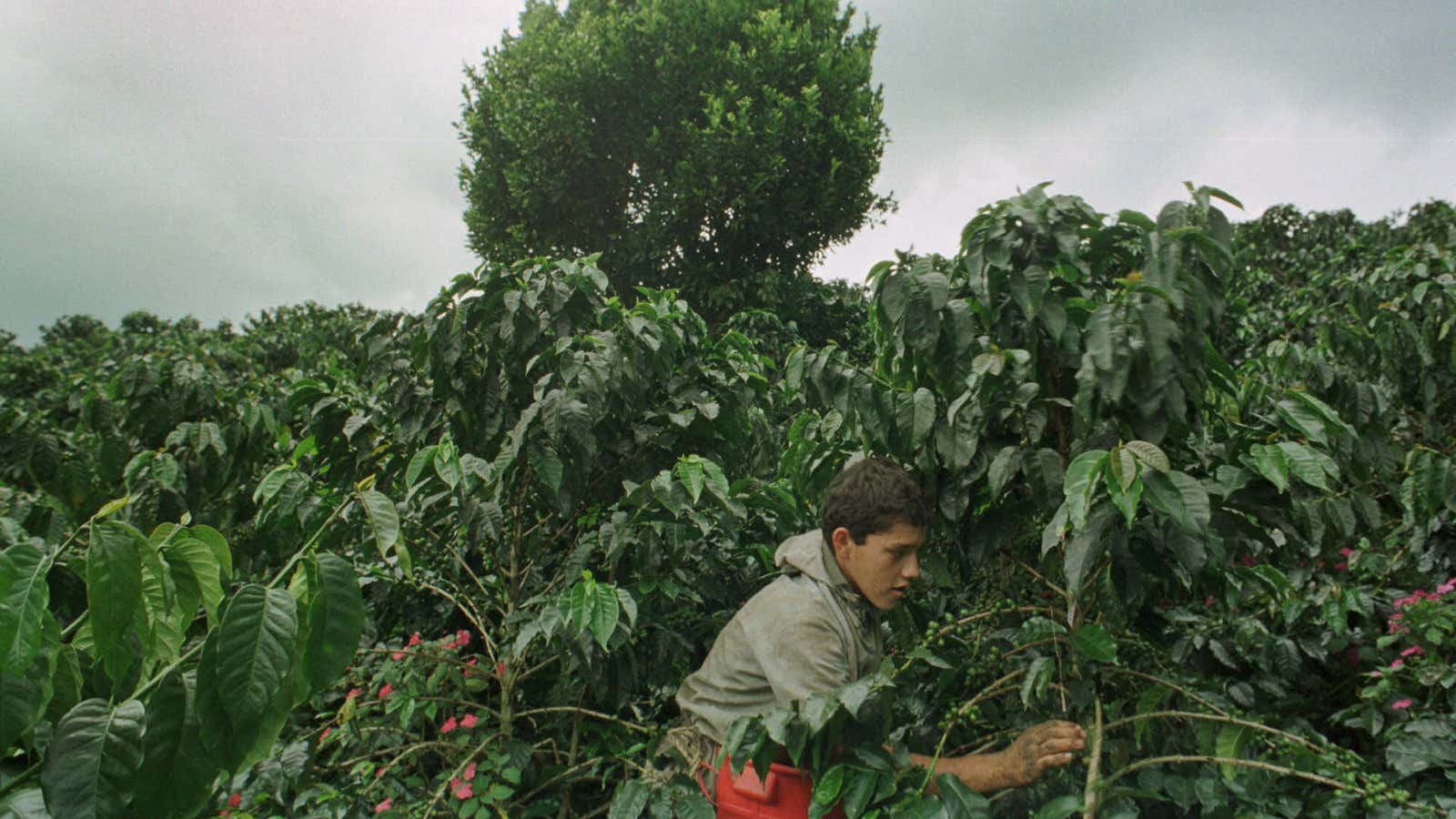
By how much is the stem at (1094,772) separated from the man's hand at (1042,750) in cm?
2

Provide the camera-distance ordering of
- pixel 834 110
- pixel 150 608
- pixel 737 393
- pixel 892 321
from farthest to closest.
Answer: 1. pixel 834 110
2. pixel 737 393
3. pixel 892 321
4. pixel 150 608

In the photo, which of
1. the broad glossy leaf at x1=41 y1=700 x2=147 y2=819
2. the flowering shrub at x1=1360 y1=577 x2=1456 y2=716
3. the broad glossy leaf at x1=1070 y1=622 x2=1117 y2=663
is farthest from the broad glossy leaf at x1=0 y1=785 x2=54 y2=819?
the flowering shrub at x1=1360 y1=577 x2=1456 y2=716

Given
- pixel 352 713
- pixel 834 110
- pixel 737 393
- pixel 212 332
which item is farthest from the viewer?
pixel 834 110

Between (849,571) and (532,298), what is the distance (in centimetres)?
129

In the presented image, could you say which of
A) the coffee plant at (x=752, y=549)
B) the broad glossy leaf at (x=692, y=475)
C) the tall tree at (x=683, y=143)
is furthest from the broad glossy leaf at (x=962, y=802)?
the tall tree at (x=683, y=143)

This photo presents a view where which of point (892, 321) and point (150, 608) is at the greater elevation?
point (892, 321)

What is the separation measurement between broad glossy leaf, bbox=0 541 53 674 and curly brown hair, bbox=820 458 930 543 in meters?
1.49

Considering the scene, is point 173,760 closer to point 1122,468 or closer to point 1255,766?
point 1122,468

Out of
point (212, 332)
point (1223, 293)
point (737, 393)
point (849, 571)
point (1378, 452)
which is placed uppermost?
point (212, 332)

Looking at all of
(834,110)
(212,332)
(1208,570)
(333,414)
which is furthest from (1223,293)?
(212,332)

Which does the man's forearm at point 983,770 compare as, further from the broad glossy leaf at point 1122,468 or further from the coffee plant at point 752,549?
the broad glossy leaf at point 1122,468

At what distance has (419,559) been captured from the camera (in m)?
2.91

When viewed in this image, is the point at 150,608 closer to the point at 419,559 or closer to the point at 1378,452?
the point at 419,559

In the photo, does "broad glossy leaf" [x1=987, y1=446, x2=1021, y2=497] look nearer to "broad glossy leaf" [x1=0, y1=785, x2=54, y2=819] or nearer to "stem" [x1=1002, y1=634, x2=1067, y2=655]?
"stem" [x1=1002, y1=634, x2=1067, y2=655]
